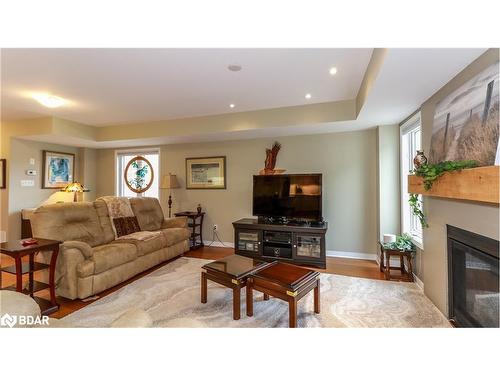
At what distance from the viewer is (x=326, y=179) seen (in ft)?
14.6

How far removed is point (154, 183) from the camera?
5.77 meters

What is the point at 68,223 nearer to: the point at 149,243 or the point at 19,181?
the point at 149,243

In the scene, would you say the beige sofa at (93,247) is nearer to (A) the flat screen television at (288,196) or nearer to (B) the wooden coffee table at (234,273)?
(B) the wooden coffee table at (234,273)

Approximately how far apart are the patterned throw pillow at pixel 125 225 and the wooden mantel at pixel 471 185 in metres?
3.84

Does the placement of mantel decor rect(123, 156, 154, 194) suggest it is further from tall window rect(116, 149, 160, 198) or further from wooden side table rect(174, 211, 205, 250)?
wooden side table rect(174, 211, 205, 250)

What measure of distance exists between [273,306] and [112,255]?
1.93 m

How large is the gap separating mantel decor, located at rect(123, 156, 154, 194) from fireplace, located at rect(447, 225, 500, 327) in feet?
17.9

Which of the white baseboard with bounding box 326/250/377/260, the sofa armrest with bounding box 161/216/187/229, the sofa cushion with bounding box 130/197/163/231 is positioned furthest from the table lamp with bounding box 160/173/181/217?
the white baseboard with bounding box 326/250/377/260

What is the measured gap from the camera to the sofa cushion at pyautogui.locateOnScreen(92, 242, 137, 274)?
279 cm
